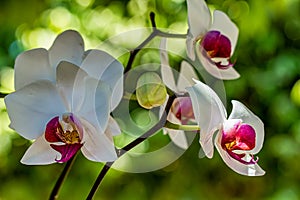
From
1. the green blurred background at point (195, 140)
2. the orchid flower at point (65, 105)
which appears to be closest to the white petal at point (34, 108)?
the orchid flower at point (65, 105)

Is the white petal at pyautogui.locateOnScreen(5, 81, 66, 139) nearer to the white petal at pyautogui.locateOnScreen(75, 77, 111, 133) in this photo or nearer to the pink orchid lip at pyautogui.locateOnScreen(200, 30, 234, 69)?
the white petal at pyautogui.locateOnScreen(75, 77, 111, 133)

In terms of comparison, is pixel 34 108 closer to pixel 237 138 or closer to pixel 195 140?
pixel 237 138

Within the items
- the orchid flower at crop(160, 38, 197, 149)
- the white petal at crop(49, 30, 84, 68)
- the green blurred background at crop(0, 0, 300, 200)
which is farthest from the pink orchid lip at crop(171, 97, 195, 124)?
the green blurred background at crop(0, 0, 300, 200)

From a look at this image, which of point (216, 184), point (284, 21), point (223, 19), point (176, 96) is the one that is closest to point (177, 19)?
point (284, 21)

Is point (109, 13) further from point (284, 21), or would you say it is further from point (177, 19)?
point (284, 21)

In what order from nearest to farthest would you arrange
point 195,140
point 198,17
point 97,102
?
point 97,102, point 198,17, point 195,140

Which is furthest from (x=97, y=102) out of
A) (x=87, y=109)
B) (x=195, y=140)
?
(x=195, y=140)

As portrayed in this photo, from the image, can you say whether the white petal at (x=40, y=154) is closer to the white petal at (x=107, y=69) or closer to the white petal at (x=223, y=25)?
the white petal at (x=107, y=69)
